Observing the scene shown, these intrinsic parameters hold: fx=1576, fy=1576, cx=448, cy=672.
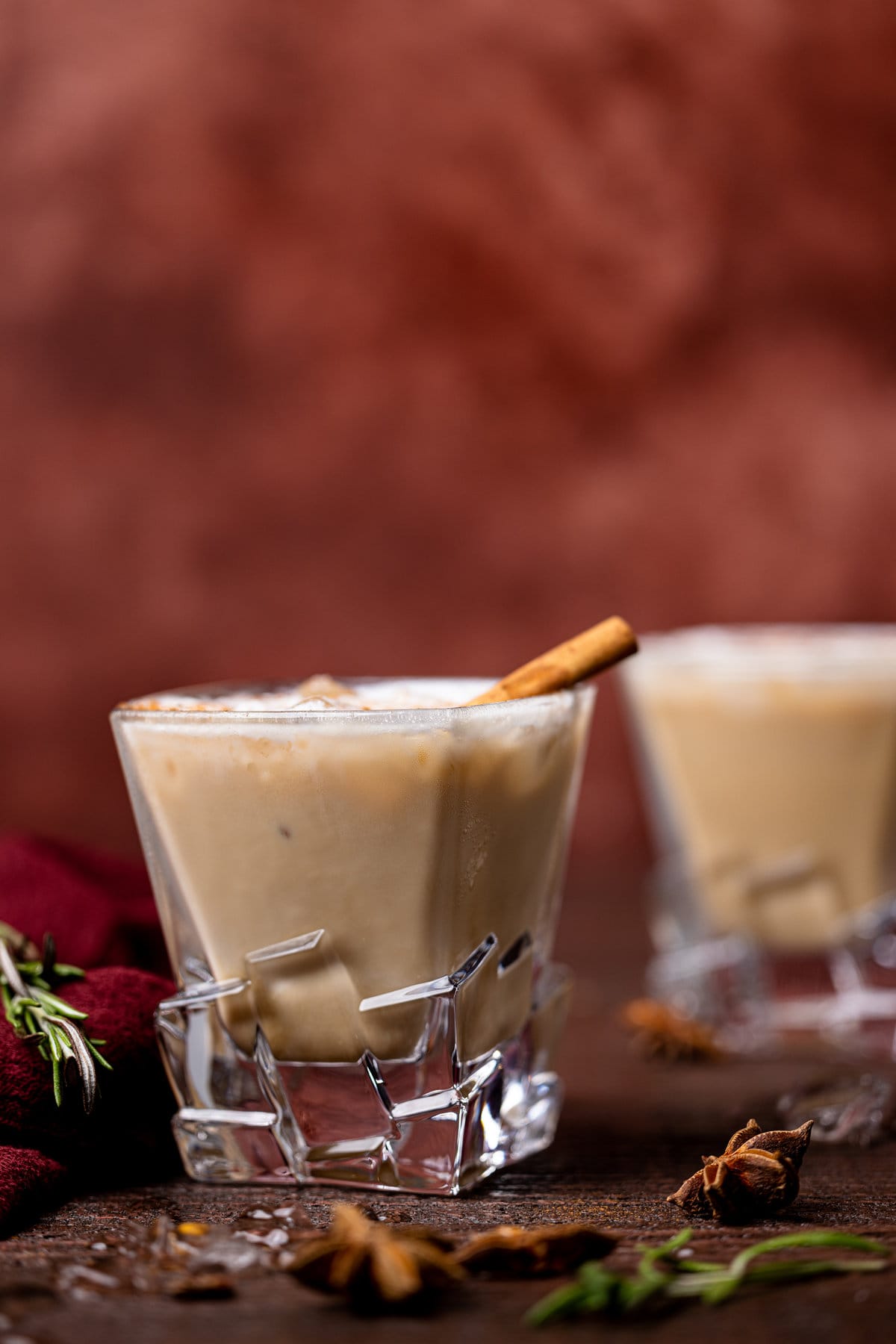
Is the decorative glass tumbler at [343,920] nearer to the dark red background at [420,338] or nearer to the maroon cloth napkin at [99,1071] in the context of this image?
the maroon cloth napkin at [99,1071]

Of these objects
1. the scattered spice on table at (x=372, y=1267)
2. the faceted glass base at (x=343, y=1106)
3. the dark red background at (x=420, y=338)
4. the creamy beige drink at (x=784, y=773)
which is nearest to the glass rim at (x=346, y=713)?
the faceted glass base at (x=343, y=1106)

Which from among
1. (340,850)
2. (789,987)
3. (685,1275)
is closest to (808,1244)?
(685,1275)

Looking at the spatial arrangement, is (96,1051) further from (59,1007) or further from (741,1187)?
(741,1187)

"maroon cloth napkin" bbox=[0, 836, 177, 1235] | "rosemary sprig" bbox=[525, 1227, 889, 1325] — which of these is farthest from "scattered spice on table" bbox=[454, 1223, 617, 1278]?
"maroon cloth napkin" bbox=[0, 836, 177, 1235]

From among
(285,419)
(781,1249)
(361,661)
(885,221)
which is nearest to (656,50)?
(885,221)

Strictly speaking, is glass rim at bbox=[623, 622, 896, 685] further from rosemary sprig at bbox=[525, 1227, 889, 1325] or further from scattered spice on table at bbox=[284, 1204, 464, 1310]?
scattered spice on table at bbox=[284, 1204, 464, 1310]

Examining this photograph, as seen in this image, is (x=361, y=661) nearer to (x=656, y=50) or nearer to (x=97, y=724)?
(x=97, y=724)
